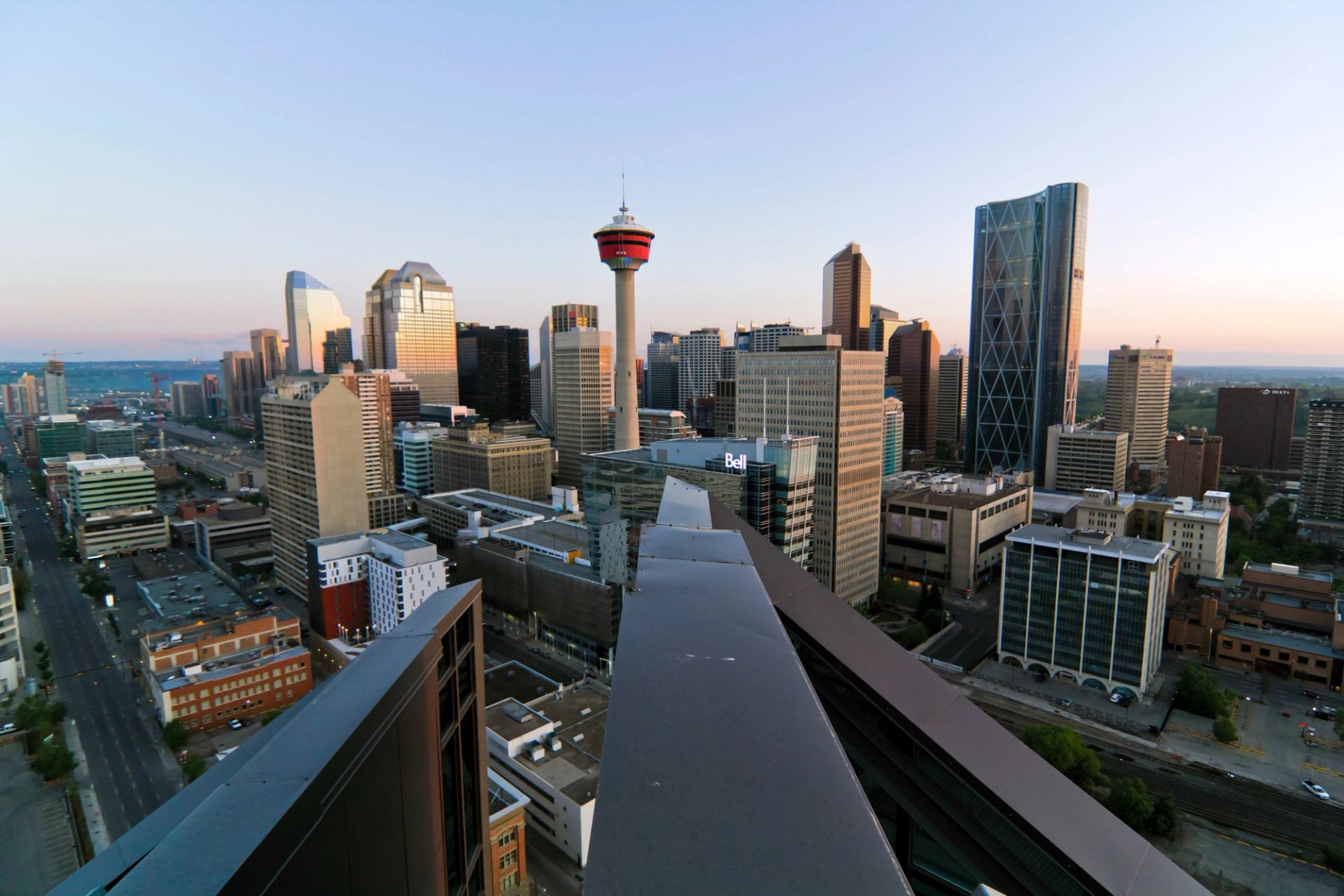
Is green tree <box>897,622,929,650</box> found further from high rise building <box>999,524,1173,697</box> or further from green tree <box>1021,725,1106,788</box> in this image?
green tree <box>1021,725,1106,788</box>

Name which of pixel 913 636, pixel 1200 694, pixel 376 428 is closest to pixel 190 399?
pixel 376 428

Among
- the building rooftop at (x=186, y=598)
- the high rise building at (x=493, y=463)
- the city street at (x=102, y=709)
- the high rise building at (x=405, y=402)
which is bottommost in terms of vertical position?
the city street at (x=102, y=709)

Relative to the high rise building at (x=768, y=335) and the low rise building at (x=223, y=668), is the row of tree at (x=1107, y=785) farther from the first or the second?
the high rise building at (x=768, y=335)

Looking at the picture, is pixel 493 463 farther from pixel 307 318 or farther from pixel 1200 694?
pixel 307 318

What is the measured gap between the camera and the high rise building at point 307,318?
104250 mm

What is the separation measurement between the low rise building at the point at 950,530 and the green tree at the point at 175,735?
32.6m

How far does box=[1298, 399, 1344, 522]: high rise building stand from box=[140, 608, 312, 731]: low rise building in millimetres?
61508

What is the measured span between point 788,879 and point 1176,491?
209 feet

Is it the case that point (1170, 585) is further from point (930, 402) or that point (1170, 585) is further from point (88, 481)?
point (88, 481)

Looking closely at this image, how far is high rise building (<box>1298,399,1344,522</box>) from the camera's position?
45.2 meters

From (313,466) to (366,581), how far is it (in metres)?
7.52

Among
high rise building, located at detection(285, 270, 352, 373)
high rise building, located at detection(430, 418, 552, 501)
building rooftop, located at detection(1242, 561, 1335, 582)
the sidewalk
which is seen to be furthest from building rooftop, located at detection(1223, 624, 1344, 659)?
high rise building, located at detection(285, 270, 352, 373)

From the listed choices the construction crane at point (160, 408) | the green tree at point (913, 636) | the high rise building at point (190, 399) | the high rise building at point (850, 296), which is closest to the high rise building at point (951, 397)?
the high rise building at point (850, 296)

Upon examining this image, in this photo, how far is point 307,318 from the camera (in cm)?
10488
